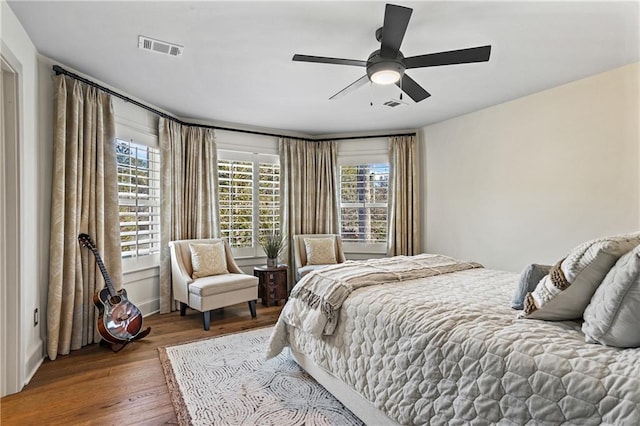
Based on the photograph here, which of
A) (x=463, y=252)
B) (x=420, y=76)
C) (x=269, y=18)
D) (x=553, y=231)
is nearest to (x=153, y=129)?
(x=269, y=18)

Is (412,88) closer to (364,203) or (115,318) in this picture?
(364,203)

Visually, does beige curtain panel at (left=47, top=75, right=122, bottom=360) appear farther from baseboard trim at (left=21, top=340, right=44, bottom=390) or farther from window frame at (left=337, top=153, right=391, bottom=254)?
window frame at (left=337, top=153, right=391, bottom=254)

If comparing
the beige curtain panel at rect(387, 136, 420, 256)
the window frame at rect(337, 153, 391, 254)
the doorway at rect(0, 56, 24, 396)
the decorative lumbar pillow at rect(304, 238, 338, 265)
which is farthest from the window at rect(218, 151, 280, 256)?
the doorway at rect(0, 56, 24, 396)

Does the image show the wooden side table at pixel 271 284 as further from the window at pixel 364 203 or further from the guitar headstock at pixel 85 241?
the guitar headstock at pixel 85 241

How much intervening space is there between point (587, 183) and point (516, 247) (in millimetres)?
979

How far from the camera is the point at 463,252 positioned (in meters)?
4.51

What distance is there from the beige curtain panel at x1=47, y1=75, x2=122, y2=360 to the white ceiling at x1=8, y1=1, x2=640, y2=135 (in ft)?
1.21

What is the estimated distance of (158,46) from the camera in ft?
8.49

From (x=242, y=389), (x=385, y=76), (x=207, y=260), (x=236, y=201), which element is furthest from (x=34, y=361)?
(x=385, y=76)

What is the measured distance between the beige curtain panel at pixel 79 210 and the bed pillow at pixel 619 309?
3574mm

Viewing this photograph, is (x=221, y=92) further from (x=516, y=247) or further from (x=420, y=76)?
(x=516, y=247)

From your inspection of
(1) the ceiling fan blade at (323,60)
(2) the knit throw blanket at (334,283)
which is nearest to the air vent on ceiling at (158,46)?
(1) the ceiling fan blade at (323,60)

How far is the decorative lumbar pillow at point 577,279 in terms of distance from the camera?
4.42 ft

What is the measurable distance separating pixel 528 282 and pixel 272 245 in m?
3.44
